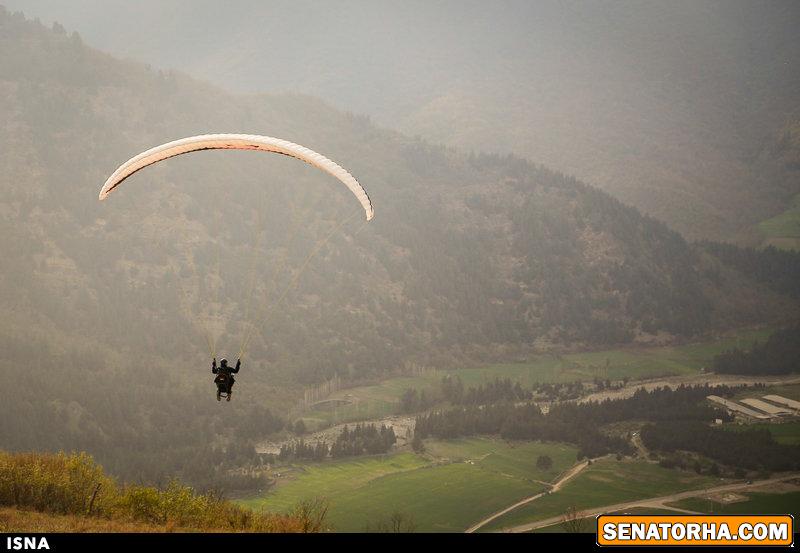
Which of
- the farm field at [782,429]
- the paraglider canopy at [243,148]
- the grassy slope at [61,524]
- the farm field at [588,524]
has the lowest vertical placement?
the farm field at [588,524]

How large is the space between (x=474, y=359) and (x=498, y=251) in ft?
140

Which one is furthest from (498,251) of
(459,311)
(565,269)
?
(459,311)

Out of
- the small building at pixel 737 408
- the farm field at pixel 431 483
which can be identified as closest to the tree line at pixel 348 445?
the farm field at pixel 431 483

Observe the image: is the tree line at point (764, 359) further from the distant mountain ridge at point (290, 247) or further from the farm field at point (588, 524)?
the farm field at point (588, 524)

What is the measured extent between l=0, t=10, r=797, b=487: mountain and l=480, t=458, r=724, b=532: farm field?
31422 mm

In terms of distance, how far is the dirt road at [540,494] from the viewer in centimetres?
7353

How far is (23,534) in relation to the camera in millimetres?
22297

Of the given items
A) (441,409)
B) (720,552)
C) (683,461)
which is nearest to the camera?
(720,552)

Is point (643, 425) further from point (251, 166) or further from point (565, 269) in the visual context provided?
point (251, 166)

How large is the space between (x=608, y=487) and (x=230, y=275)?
7847 cm

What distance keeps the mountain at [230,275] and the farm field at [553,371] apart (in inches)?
196

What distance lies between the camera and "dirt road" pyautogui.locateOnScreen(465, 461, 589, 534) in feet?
241

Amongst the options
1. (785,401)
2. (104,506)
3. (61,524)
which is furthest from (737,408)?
(61,524)

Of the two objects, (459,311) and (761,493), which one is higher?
(459,311)
